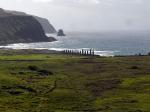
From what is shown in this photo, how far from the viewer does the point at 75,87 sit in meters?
120

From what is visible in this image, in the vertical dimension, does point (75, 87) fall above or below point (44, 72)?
below

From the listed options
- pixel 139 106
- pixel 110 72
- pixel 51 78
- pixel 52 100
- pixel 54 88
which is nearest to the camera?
pixel 139 106

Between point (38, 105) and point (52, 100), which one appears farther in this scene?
point (52, 100)

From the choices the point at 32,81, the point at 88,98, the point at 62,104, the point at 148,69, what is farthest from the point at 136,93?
the point at 148,69

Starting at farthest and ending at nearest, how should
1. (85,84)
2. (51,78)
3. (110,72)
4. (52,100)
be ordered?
(110,72), (51,78), (85,84), (52,100)

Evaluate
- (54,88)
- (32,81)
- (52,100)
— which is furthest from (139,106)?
(32,81)

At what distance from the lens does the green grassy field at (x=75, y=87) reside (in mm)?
93562

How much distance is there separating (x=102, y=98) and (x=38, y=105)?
55.8ft

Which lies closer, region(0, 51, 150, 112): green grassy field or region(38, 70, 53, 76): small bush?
region(0, 51, 150, 112): green grassy field

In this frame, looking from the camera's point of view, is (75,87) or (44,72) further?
(44,72)

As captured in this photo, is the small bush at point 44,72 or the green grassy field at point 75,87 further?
the small bush at point 44,72

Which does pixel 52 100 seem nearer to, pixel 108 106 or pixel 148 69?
pixel 108 106

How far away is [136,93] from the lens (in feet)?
353

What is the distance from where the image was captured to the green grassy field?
307 feet
